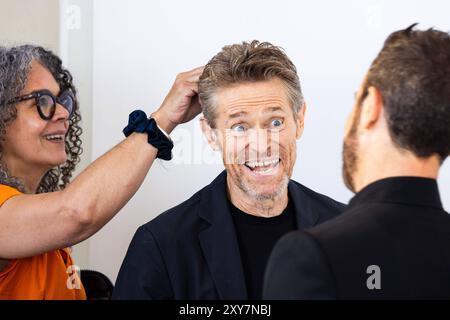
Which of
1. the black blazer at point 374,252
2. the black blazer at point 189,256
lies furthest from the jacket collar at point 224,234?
the black blazer at point 374,252

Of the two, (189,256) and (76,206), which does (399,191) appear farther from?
(76,206)

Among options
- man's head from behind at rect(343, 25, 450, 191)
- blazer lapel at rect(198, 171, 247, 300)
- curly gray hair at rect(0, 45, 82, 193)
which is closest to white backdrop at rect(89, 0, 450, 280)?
curly gray hair at rect(0, 45, 82, 193)

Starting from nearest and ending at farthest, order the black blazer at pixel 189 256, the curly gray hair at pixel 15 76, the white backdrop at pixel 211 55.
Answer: the black blazer at pixel 189 256
the curly gray hair at pixel 15 76
the white backdrop at pixel 211 55

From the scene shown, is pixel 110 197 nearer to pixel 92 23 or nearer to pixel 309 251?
pixel 309 251

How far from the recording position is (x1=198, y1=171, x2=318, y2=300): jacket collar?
1.63m

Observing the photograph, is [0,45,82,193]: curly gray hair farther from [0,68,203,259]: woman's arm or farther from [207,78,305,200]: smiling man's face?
[207,78,305,200]: smiling man's face

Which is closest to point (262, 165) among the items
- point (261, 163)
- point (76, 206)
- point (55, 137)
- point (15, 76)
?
point (261, 163)

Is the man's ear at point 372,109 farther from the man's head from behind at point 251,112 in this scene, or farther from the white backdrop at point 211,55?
the white backdrop at point 211,55

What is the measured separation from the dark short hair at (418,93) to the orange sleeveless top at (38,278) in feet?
3.33

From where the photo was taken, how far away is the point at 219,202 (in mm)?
1758

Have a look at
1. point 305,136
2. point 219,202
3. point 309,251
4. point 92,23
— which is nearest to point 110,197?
point 219,202

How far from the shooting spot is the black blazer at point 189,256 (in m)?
1.62

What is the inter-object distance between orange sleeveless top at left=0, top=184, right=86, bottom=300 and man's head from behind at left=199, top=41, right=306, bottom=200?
0.52 meters
